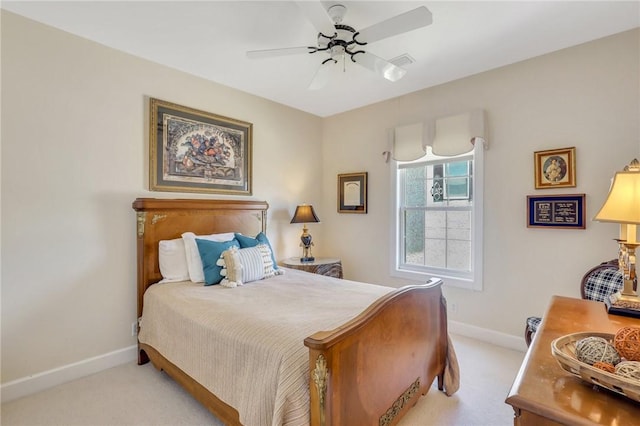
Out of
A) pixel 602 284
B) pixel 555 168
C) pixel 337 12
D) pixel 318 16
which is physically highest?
pixel 337 12

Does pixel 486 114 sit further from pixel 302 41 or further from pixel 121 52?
pixel 121 52

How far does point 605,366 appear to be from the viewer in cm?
83

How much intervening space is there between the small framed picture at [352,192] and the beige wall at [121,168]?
1.22 meters

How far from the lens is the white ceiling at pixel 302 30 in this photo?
2.13 meters

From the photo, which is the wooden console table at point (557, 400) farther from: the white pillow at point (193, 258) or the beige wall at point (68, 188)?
the beige wall at point (68, 188)

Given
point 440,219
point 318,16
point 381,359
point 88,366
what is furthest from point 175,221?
point 440,219

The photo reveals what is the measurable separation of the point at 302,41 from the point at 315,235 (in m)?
2.68

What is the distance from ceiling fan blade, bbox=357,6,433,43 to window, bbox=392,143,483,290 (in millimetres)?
Result: 1769

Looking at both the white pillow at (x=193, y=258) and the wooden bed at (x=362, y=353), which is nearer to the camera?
the wooden bed at (x=362, y=353)

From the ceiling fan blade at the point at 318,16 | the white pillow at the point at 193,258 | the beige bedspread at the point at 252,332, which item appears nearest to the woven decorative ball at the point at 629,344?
the beige bedspread at the point at 252,332

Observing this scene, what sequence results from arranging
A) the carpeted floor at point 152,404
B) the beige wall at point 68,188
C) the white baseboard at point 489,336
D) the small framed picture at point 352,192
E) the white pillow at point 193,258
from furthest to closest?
the small framed picture at point 352,192, the white baseboard at point 489,336, the white pillow at point 193,258, the beige wall at point 68,188, the carpeted floor at point 152,404

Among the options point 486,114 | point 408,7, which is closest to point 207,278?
point 408,7

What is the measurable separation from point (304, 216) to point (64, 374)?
268 centimetres

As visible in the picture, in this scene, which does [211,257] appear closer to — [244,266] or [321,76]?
[244,266]
